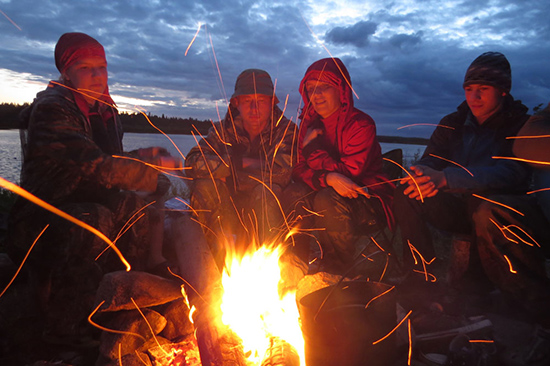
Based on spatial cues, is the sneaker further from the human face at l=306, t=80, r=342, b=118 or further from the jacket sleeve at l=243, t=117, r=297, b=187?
the human face at l=306, t=80, r=342, b=118

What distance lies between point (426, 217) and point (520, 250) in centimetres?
95

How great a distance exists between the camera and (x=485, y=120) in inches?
143

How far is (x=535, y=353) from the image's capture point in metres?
2.39

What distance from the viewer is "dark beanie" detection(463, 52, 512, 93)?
3414 millimetres

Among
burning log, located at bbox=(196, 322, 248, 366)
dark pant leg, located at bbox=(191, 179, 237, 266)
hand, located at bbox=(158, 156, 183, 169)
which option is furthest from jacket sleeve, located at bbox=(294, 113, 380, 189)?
burning log, located at bbox=(196, 322, 248, 366)

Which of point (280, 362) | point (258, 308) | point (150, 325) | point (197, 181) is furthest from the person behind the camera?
point (197, 181)

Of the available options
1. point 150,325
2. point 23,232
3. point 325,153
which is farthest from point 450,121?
point 23,232

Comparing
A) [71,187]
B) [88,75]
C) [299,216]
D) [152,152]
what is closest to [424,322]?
[299,216]

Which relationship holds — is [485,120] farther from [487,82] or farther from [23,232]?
[23,232]

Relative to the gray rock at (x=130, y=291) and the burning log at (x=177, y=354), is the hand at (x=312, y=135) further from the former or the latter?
the burning log at (x=177, y=354)

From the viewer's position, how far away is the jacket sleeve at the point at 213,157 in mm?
3949

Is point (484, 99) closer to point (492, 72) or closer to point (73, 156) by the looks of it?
point (492, 72)

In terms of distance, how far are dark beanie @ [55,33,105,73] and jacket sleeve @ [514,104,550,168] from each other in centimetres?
387

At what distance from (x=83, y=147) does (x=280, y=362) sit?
91.7 inches
